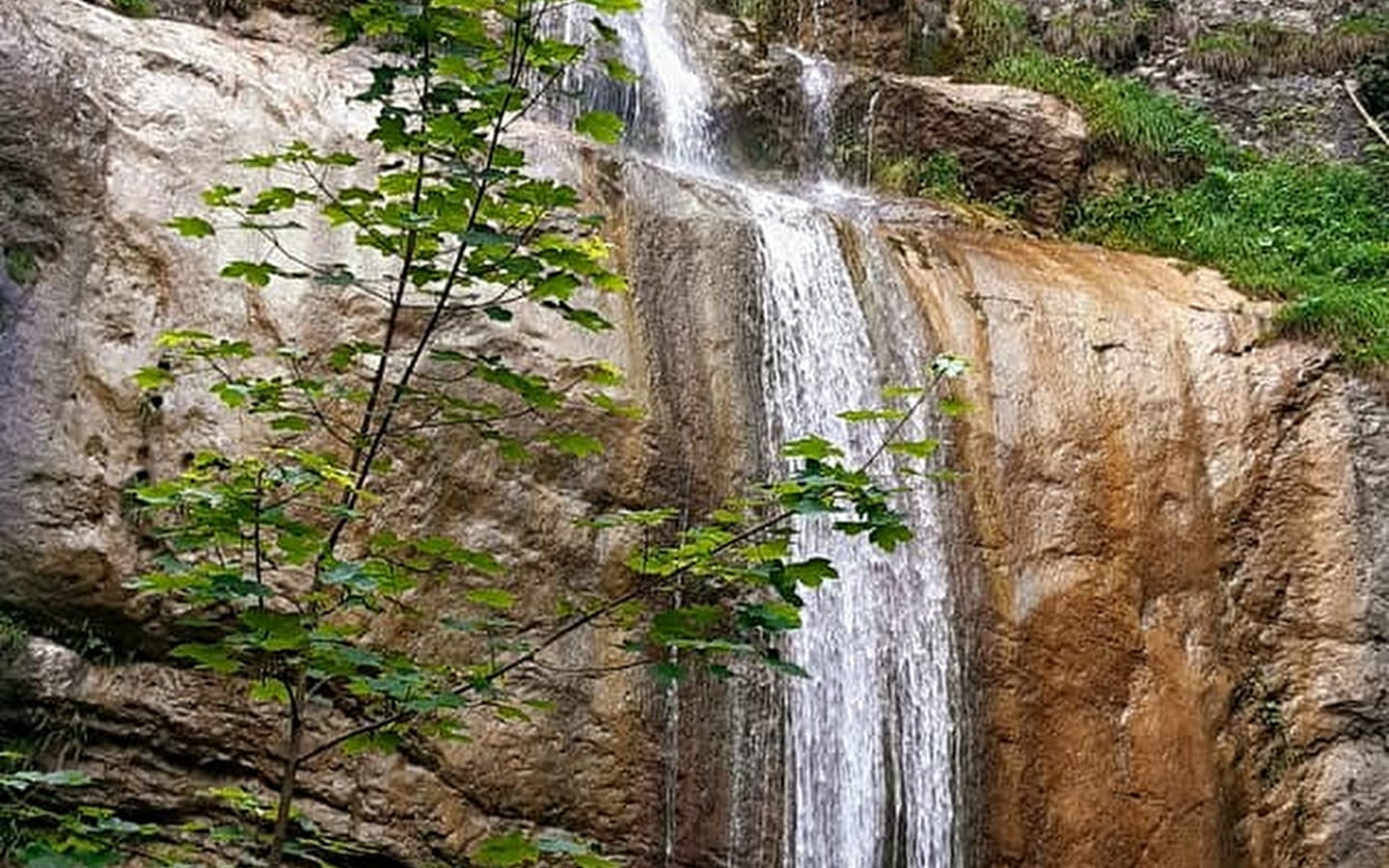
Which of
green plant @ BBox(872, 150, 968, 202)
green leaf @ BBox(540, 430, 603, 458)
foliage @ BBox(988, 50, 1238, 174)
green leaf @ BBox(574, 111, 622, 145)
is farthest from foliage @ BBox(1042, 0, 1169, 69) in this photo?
green leaf @ BBox(540, 430, 603, 458)

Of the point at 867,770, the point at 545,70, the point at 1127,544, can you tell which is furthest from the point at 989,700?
the point at 545,70

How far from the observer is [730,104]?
9359 millimetres

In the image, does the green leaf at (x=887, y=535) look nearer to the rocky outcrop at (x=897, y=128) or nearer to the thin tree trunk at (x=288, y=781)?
the thin tree trunk at (x=288, y=781)

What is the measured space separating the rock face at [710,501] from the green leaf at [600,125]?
3.03 meters

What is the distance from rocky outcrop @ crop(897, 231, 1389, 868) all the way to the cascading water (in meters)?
0.23

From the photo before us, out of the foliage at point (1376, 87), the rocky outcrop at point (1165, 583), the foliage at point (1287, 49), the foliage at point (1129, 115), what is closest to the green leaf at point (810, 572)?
the rocky outcrop at point (1165, 583)

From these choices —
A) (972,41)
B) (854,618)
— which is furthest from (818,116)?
(854,618)

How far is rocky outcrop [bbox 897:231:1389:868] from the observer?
6148 mm

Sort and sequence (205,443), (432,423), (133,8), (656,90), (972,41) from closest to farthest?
(432,423), (205,443), (133,8), (656,90), (972,41)

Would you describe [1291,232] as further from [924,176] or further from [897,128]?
[897,128]

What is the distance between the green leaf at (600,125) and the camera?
253 centimetres

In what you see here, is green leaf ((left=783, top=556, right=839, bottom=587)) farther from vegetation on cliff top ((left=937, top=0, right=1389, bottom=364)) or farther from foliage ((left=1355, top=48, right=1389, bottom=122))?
foliage ((left=1355, top=48, right=1389, bottom=122))

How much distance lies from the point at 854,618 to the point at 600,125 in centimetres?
387

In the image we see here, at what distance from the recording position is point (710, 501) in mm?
5840
